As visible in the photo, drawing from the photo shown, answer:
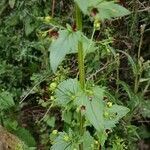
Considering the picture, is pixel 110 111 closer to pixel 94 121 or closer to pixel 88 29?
pixel 94 121

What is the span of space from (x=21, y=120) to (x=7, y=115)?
136 millimetres

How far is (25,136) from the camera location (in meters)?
2.71

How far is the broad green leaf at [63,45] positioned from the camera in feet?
5.13

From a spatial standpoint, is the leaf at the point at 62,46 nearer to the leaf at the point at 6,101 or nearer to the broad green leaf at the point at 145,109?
the leaf at the point at 6,101

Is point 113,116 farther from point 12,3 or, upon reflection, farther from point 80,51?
point 12,3

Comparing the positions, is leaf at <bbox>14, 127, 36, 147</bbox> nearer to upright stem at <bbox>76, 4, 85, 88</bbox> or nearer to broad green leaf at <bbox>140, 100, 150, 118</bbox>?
broad green leaf at <bbox>140, 100, 150, 118</bbox>

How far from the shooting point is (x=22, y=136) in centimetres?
271

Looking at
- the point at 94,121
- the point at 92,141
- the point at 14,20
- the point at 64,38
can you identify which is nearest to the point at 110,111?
the point at 92,141

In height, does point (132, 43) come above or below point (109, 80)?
above

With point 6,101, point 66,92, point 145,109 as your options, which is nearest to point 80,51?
point 66,92

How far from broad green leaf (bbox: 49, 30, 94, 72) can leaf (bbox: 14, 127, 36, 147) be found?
119 centimetres

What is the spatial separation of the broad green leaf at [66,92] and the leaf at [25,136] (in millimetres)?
794

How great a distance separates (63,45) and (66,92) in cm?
41

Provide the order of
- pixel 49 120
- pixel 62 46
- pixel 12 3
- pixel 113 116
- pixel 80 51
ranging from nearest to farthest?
pixel 62 46 → pixel 80 51 → pixel 113 116 → pixel 49 120 → pixel 12 3
